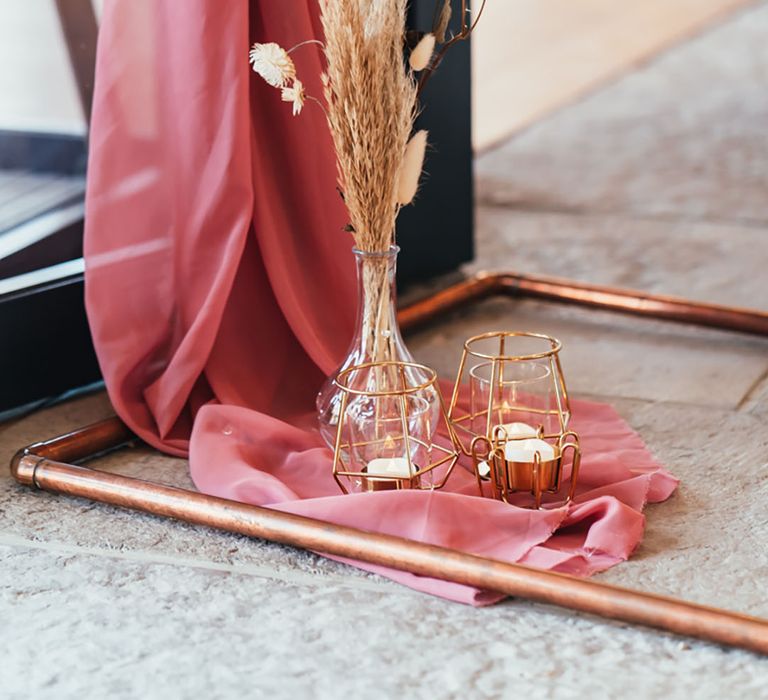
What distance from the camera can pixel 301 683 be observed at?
1195 millimetres

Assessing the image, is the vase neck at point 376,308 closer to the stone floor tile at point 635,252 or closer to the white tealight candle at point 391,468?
the white tealight candle at point 391,468

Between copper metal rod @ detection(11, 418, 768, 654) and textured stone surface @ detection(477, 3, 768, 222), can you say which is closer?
copper metal rod @ detection(11, 418, 768, 654)

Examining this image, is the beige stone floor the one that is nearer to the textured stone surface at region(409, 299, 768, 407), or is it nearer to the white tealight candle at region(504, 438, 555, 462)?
the textured stone surface at region(409, 299, 768, 407)

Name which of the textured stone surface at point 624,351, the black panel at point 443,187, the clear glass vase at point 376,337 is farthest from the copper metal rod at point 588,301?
the clear glass vase at point 376,337

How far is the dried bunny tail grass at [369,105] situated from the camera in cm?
149

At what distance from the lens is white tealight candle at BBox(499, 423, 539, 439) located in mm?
1562

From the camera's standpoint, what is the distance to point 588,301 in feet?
7.74

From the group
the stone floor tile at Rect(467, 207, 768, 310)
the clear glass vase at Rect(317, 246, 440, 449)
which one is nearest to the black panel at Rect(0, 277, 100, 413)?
the clear glass vase at Rect(317, 246, 440, 449)

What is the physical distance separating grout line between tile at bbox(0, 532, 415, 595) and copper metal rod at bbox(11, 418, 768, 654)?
1.4 inches

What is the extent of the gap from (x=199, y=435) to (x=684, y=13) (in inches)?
205

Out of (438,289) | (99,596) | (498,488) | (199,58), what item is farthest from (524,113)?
(99,596)

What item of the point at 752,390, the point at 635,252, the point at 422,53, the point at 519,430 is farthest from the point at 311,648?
the point at 635,252

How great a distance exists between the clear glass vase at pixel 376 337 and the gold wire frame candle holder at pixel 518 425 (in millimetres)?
74

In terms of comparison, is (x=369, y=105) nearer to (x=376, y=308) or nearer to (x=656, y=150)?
(x=376, y=308)
